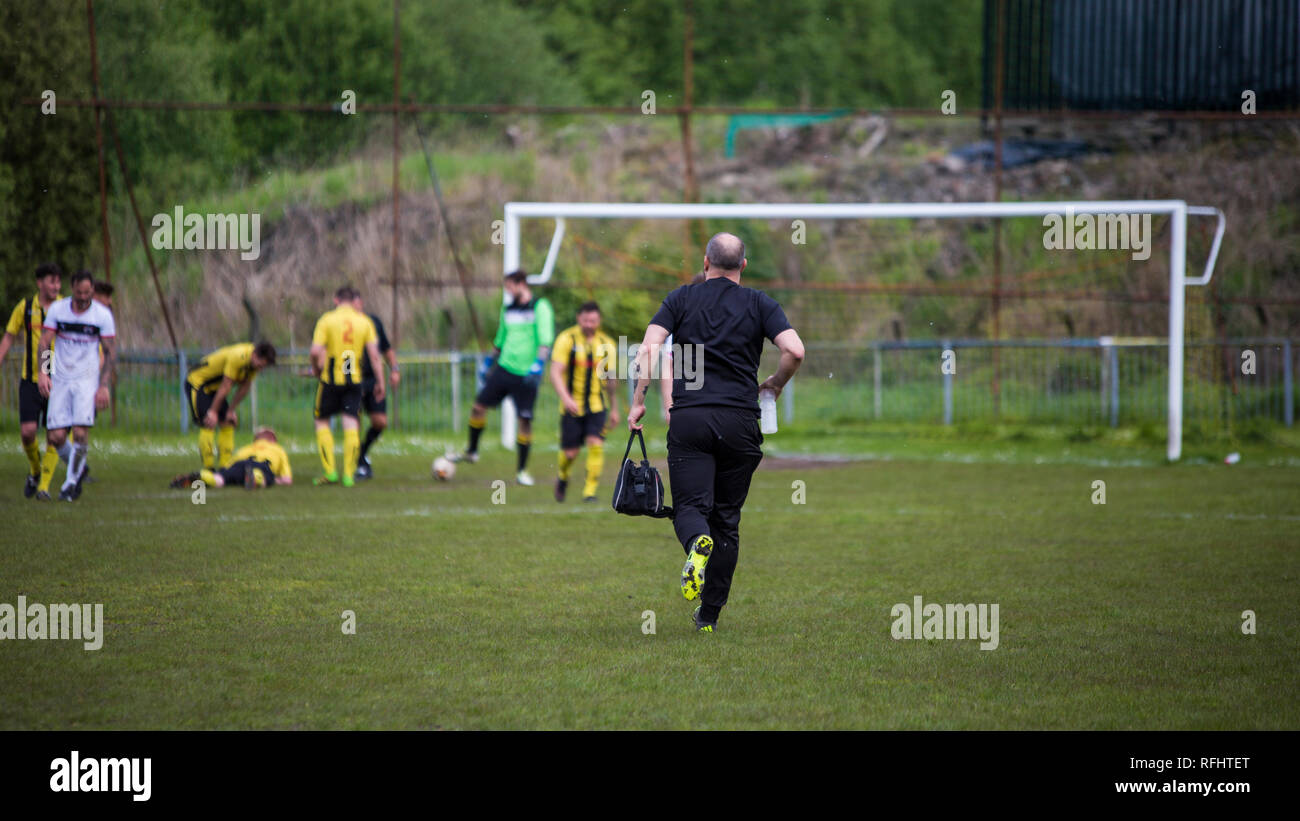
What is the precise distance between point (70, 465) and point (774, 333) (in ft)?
25.5

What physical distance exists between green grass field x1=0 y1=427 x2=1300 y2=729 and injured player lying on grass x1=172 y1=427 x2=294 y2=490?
344mm

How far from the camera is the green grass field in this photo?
17.2 ft

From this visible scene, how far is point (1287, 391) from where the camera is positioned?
21.5m

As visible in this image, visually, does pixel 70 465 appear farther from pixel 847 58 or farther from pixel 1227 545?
pixel 847 58

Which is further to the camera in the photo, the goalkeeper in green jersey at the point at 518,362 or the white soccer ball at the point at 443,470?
the white soccer ball at the point at 443,470

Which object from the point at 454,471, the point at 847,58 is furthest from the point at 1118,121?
the point at 454,471

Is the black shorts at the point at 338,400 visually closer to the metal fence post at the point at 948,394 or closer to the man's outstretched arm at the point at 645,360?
the man's outstretched arm at the point at 645,360

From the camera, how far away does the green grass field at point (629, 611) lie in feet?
17.2

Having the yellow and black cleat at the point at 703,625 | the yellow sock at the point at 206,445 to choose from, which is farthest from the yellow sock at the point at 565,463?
the yellow and black cleat at the point at 703,625

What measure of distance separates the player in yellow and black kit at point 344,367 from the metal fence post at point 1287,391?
1428 centimetres

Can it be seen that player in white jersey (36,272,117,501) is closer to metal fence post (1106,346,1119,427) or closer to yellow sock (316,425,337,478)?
yellow sock (316,425,337,478)

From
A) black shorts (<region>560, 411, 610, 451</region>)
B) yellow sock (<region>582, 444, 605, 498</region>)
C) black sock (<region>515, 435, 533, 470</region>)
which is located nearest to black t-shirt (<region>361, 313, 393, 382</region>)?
black sock (<region>515, 435, 533, 470</region>)

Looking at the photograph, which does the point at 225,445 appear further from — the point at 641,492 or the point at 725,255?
the point at 725,255

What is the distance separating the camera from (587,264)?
2673 cm
